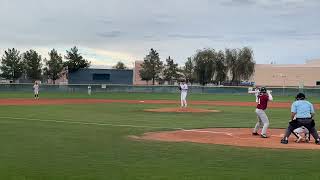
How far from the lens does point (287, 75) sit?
10800cm

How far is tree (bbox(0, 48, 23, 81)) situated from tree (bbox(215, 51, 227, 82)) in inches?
1513

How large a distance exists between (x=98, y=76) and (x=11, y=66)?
16.5 m

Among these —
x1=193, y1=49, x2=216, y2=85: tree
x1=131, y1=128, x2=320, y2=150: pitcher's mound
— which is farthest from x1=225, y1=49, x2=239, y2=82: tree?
x1=131, y1=128, x2=320, y2=150: pitcher's mound

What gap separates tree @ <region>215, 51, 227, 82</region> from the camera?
10688 centimetres

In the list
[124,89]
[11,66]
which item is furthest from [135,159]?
[11,66]

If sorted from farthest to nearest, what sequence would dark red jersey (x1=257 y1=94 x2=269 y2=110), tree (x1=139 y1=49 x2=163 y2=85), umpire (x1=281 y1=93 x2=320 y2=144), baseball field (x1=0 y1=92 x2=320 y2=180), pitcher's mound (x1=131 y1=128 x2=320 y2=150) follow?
1. tree (x1=139 y1=49 x2=163 y2=85)
2. dark red jersey (x1=257 y1=94 x2=269 y2=110)
3. umpire (x1=281 y1=93 x2=320 y2=144)
4. pitcher's mound (x1=131 y1=128 x2=320 y2=150)
5. baseball field (x1=0 y1=92 x2=320 y2=180)

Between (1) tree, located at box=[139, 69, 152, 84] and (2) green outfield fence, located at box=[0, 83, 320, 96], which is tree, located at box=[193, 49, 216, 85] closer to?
(1) tree, located at box=[139, 69, 152, 84]

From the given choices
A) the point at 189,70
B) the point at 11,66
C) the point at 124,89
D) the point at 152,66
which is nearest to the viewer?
the point at 124,89

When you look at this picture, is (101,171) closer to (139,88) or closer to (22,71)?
(139,88)

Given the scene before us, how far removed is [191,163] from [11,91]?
58.7 metres

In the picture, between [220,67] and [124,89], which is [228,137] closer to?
[124,89]

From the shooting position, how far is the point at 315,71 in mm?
106250

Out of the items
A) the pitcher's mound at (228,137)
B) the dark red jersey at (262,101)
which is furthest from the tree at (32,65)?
the dark red jersey at (262,101)

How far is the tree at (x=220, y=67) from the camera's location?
10688 centimetres
